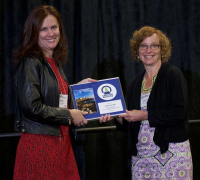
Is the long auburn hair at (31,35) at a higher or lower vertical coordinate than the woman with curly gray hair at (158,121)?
higher

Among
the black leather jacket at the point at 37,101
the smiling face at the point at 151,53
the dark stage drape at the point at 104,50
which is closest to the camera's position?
the black leather jacket at the point at 37,101

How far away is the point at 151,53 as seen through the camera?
2307 millimetres

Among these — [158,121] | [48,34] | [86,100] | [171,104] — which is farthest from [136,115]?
[48,34]

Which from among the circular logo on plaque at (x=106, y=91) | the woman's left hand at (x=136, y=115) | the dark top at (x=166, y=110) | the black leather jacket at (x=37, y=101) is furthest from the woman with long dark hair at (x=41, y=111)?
the dark top at (x=166, y=110)

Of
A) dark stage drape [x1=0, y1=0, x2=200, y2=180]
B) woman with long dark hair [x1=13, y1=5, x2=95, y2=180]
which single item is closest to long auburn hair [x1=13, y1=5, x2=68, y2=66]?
woman with long dark hair [x1=13, y1=5, x2=95, y2=180]

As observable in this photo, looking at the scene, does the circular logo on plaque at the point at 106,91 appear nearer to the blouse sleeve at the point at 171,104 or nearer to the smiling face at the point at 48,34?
the blouse sleeve at the point at 171,104

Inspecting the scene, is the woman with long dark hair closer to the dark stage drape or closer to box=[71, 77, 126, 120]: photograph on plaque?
box=[71, 77, 126, 120]: photograph on plaque

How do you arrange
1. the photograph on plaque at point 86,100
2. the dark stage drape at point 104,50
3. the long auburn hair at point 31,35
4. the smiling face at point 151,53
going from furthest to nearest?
the dark stage drape at point 104,50 → the smiling face at point 151,53 → the photograph on plaque at point 86,100 → the long auburn hair at point 31,35

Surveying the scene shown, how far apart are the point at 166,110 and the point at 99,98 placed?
0.53 m

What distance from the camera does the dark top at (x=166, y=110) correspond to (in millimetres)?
2051

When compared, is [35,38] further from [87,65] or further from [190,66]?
[190,66]

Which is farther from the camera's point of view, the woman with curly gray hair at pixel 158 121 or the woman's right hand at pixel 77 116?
the woman with curly gray hair at pixel 158 121

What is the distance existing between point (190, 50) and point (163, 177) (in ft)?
6.59

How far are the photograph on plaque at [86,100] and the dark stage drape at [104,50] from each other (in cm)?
88
